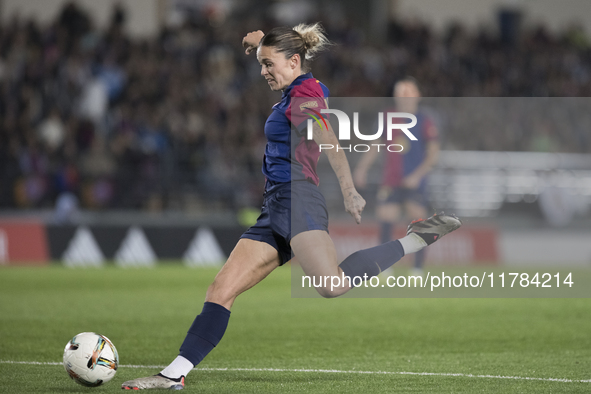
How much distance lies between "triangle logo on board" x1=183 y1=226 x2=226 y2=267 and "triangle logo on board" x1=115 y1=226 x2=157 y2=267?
641 millimetres

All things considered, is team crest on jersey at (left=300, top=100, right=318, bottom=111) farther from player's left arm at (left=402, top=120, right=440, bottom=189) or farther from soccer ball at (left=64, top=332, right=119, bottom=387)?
player's left arm at (left=402, top=120, right=440, bottom=189)

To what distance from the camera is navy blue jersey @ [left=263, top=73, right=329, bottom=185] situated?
4.68m

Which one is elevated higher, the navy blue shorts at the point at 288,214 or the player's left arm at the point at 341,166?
the player's left arm at the point at 341,166

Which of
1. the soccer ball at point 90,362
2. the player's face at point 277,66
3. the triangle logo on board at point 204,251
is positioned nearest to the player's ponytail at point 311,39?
the player's face at point 277,66

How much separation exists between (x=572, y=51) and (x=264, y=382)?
20.8 metres

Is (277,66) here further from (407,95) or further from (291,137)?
(407,95)

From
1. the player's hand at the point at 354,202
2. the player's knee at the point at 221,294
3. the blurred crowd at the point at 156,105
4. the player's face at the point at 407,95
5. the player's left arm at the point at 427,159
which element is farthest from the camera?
the blurred crowd at the point at 156,105

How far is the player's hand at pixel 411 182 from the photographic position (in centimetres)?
1088

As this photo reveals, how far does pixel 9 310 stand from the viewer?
8461 mm

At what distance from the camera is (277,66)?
4.79 m

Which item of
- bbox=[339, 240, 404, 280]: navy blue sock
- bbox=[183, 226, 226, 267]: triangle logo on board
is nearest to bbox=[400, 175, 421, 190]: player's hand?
bbox=[183, 226, 226, 267]: triangle logo on board

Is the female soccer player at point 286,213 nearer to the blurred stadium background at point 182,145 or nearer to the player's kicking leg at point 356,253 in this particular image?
the player's kicking leg at point 356,253

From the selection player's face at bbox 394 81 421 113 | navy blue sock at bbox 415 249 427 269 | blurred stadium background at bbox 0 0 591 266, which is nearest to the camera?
player's face at bbox 394 81 421 113

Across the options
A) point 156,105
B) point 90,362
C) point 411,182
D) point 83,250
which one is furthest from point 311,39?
point 156,105
